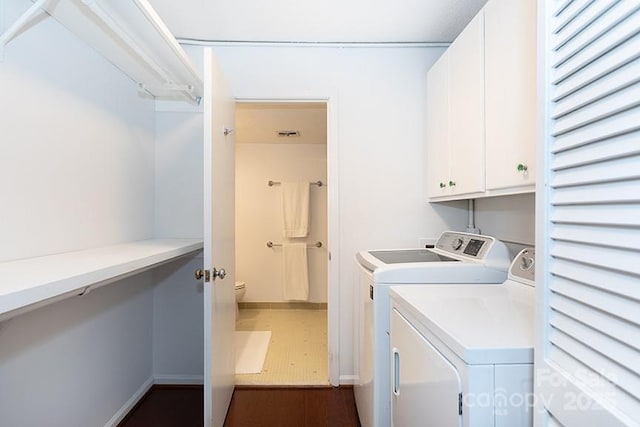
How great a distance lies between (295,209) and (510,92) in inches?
113

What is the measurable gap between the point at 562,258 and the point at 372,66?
6.24 ft

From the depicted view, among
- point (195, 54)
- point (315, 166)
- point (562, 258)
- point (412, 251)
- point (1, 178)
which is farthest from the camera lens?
point (315, 166)

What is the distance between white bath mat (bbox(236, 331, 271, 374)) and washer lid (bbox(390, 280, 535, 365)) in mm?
1548

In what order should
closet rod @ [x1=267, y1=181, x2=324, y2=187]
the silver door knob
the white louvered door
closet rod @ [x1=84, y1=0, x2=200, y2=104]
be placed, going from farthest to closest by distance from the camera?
closet rod @ [x1=267, y1=181, x2=324, y2=187], the silver door knob, closet rod @ [x1=84, y1=0, x2=200, y2=104], the white louvered door

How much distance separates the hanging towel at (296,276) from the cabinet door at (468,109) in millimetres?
2470

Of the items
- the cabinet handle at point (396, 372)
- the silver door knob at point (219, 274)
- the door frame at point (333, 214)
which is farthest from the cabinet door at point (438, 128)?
the silver door knob at point (219, 274)

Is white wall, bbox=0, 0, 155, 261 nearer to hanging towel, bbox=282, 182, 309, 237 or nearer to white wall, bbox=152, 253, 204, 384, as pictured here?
white wall, bbox=152, 253, 204, 384

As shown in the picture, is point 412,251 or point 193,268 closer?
point 412,251

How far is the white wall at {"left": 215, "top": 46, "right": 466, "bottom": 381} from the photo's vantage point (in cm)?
216

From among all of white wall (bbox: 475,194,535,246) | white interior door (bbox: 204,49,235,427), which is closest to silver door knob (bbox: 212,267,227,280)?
white interior door (bbox: 204,49,235,427)

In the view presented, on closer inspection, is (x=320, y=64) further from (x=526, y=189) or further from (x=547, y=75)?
(x=547, y=75)

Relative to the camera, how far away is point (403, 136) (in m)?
2.19

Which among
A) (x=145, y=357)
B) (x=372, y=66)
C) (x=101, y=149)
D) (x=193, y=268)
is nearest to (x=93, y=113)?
(x=101, y=149)

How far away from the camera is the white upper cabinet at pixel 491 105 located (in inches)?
45.6
